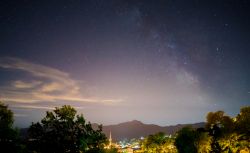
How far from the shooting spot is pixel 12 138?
17406 mm

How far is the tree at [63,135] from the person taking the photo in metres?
15.4

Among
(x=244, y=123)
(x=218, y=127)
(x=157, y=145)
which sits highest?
(x=244, y=123)

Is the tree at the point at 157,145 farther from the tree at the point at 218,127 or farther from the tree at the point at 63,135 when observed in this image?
the tree at the point at 63,135

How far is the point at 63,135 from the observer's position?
15.7 m

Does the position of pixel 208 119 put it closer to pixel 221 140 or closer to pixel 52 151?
pixel 221 140

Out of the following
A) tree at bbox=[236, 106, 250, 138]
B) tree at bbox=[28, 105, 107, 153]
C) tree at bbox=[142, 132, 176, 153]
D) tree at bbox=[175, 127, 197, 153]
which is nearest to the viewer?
tree at bbox=[28, 105, 107, 153]

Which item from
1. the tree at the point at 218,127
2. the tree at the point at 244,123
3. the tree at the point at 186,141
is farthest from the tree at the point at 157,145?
the tree at the point at 244,123

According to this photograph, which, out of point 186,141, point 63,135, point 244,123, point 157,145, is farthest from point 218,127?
point 63,135

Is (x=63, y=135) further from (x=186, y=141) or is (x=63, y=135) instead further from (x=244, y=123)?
(x=244, y=123)

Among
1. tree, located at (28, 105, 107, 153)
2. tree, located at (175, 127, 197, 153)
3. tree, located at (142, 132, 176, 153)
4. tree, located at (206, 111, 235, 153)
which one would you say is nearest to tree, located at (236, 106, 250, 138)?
tree, located at (206, 111, 235, 153)

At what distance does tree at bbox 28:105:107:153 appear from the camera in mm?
15438

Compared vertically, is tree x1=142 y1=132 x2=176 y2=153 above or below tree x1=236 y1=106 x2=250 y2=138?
below

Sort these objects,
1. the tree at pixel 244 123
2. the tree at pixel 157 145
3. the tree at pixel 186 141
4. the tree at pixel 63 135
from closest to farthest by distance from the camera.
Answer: the tree at pixel 63 135, the tree at pixel 157 145, the tree at pixel 186 141, the tree at pixel 244 123

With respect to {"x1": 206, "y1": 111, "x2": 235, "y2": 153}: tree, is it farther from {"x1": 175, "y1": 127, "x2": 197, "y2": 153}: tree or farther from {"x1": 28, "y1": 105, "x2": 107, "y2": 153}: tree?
{"x1": 28, "y1": 105, "x2": 107, "y2": 153}: tree
